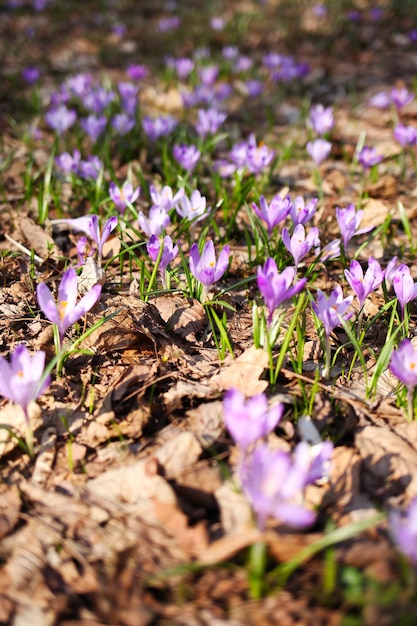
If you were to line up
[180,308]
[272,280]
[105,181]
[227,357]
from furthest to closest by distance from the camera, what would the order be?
1. [105,181]
2. [180,308]
3. [227,357]
4. [272,280]

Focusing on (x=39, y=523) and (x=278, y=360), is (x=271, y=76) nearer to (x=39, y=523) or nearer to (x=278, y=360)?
(x=278, y=360)

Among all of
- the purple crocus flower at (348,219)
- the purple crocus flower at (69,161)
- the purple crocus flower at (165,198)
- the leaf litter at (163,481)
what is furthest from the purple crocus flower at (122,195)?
the purple crocus flower at (348,219)

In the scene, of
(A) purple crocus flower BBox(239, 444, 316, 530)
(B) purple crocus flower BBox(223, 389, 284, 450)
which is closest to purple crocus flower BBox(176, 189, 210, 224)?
(B) purple crocus flower BBox(223, 389, 284, 450)

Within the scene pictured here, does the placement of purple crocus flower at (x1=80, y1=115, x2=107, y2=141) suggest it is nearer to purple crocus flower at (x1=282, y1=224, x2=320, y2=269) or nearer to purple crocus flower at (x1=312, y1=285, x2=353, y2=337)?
purple crocus flower at (x1=282, y1=224, x2=320, y2=269)

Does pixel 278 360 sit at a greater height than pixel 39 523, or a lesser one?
greater

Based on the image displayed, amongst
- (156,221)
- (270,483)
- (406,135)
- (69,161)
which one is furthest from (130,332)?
(406,135)

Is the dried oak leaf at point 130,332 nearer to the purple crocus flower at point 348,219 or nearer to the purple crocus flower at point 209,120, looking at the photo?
the purple crocus flower at point 348,219

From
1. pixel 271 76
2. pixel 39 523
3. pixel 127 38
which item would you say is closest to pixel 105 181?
pixel 39 523
